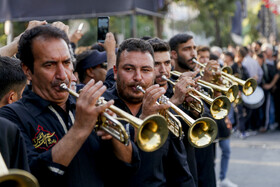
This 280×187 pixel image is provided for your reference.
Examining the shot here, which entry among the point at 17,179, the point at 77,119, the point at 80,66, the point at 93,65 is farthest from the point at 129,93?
the point at 80,66

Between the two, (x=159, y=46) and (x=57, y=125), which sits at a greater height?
(x=159, y=46)

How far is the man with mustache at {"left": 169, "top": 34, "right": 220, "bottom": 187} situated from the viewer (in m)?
4.09

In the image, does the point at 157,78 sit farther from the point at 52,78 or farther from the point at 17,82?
the point at 52,78

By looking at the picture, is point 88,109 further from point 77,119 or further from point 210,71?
point 210,71

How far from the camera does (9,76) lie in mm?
2580

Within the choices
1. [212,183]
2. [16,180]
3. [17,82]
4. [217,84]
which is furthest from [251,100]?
[16,180]

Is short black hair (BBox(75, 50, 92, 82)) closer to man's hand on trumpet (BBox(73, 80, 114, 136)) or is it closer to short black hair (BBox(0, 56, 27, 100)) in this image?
short black hair (BBox(0, 56, 27, 100))

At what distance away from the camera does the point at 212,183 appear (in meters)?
4.12

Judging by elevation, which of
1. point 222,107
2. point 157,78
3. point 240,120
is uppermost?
point 157,78

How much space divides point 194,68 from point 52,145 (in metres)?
2.95

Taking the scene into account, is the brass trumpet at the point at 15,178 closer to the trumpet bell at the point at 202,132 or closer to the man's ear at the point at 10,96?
the man's ear at the point at 10,96

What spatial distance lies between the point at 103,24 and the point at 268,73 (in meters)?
7.96

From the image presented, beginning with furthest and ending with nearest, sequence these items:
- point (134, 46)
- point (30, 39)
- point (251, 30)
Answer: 1. point (251, 30)
2. point (134, 46)
3. point (30, 39)

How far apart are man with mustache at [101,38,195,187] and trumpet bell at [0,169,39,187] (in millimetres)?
1213
